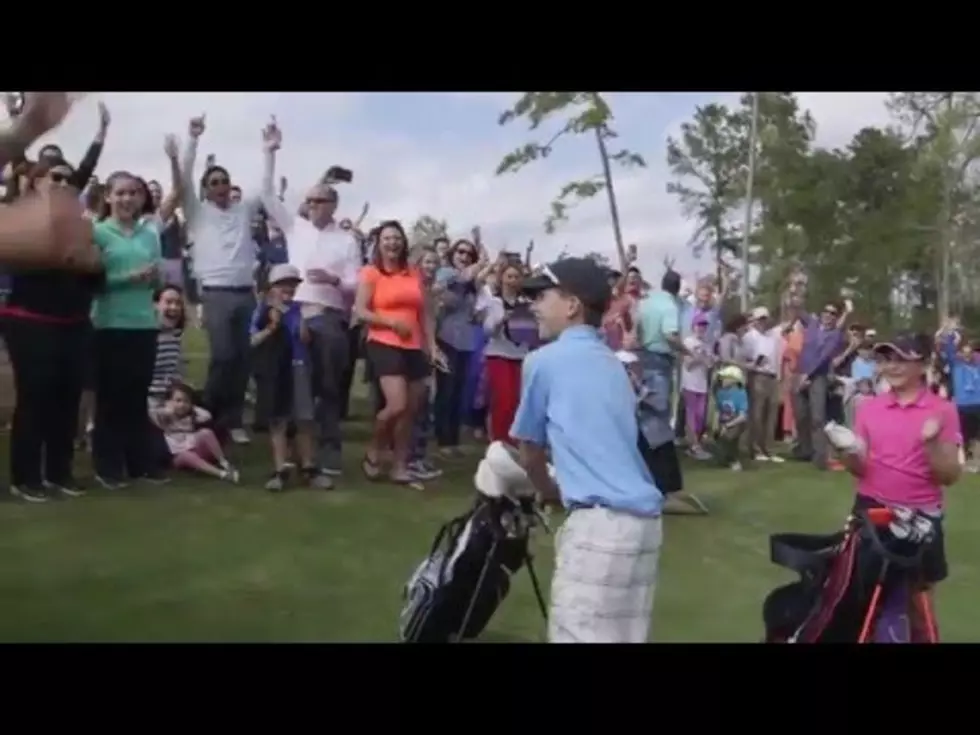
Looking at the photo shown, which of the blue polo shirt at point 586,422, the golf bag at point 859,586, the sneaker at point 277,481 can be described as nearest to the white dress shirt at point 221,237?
the sneaker at point 277,481

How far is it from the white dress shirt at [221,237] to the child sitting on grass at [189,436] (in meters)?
0.33

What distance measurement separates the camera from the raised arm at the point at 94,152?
3.89 meters

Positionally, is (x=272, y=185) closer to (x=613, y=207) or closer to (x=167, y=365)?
(x=167, y=365)

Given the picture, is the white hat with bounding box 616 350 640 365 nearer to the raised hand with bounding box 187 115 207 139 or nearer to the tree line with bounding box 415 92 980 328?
the tree line with bounding box 415 92 980 328

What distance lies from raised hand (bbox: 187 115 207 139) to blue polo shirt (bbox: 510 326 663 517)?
134 centimetres

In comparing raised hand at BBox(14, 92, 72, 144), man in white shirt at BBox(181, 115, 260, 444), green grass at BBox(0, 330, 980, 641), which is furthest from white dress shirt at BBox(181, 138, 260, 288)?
raised hand at BBox(14, 92, 72, 144)

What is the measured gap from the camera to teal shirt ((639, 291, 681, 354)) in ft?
13.5

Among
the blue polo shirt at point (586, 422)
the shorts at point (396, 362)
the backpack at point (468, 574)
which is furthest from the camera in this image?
the shorts at point (396, 362)

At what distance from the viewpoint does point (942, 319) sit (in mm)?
4242

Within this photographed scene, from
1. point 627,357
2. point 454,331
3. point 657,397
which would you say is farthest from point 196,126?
point 657,397

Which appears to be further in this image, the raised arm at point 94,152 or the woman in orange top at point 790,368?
the woman in orange top at point 790,368

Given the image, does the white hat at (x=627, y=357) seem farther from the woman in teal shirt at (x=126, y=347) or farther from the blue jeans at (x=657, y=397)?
the woman in teal shirt at (x=126, y=347)
